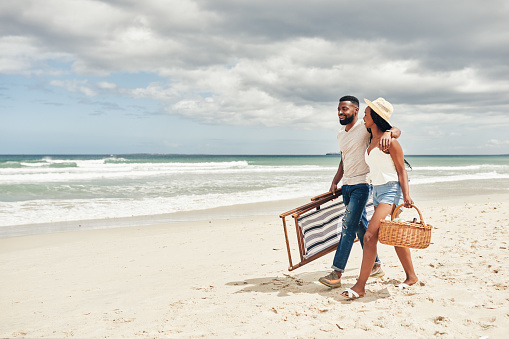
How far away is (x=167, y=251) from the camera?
22.6ft

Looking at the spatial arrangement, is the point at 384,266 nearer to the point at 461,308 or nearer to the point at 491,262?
the point at 491,262

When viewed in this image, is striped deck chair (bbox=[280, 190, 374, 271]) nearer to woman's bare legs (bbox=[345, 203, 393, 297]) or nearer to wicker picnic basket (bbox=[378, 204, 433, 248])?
woman's bare legs (bbox=[345, 203, 393, 297])

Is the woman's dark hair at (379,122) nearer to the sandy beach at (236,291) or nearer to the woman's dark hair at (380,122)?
the woman's dark hair at (380,122)

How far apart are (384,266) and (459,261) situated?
3.12ft

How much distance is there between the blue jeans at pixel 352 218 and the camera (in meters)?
4.24

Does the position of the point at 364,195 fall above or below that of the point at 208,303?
above

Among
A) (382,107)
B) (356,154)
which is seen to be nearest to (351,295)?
(356,154)

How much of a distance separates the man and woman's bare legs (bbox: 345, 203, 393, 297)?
12.1 inches

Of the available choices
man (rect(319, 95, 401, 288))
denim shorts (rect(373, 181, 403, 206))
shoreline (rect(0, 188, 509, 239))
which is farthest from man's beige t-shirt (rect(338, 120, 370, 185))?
shoreline (rect(0, 188, 509, 239))

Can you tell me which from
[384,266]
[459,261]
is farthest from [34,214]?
[459,261]

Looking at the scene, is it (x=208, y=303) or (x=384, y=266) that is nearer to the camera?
(x=208, y=303)

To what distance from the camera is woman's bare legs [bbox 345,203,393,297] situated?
3.91 meters

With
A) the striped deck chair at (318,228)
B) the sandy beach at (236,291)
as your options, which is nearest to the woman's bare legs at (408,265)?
the sandy beach at (236,291)

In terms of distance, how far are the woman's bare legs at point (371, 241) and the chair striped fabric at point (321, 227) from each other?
0.66 m
